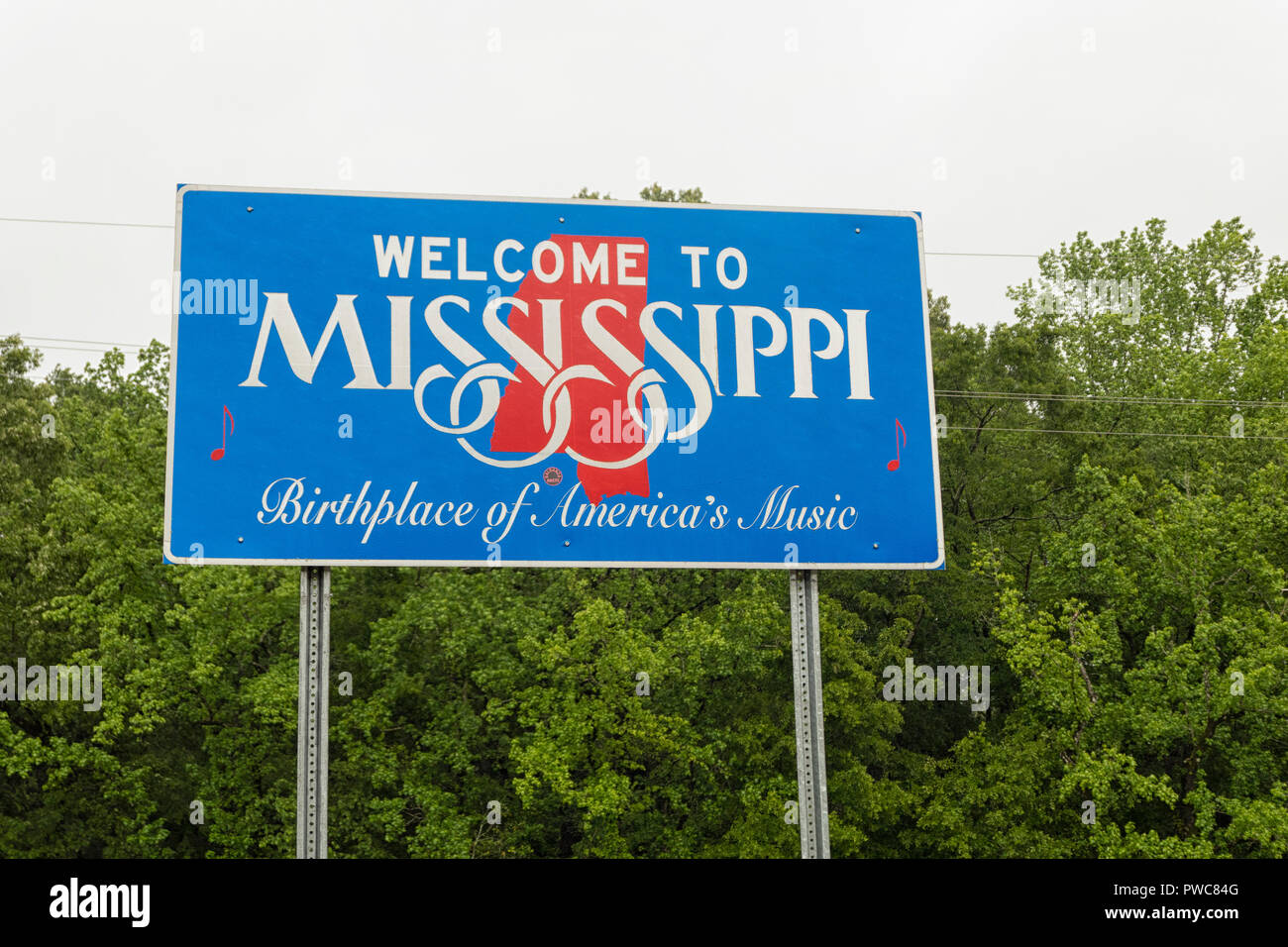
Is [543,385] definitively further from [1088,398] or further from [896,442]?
[1088,398]

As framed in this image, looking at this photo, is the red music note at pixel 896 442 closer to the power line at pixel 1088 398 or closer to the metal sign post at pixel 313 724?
the metal sign post at pixel 313 724

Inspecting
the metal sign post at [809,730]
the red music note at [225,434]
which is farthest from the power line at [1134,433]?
the red music note at [225,434]

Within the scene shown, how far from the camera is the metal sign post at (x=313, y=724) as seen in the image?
6016 millimetres

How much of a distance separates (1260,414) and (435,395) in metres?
30.4

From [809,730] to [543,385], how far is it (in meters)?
2.41

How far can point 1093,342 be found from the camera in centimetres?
4172

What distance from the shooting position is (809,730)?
6484mm

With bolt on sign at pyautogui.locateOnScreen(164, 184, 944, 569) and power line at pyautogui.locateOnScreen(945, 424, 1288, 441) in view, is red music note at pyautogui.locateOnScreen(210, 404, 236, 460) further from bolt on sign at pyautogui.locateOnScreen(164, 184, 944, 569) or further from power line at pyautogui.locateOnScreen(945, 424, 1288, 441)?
power line at pyautogui.locateOnScreen(945, 424, 1288, 441)

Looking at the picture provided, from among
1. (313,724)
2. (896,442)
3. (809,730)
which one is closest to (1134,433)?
(896,442)

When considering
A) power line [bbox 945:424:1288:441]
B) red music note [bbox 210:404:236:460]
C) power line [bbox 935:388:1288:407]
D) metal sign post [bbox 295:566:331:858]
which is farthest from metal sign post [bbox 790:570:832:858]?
power line [bbox 945:424:1288:441]

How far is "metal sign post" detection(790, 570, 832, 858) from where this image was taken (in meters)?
6.39

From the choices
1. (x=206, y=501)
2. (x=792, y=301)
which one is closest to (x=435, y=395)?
(x=206, y=501)

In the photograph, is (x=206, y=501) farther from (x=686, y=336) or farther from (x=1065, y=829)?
(x=1065, y=829)
